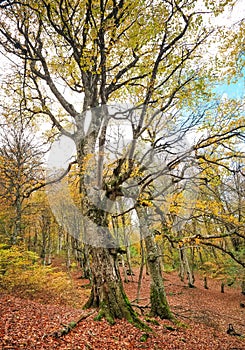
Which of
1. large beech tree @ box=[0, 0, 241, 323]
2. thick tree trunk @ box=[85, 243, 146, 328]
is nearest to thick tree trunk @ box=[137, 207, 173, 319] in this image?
large beech tree @ box=[0, 0, 241, 323]

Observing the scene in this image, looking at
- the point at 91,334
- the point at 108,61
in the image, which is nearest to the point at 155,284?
the point at 91,334

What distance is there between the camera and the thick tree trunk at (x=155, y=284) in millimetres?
8188

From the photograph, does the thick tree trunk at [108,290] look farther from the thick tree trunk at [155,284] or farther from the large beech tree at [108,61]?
the thick tree trunk at [155,284]

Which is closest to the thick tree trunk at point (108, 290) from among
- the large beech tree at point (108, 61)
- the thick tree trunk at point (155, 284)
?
the large beech tree at point (108, 61)

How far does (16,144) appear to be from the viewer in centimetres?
1380

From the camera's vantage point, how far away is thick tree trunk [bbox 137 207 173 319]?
8.19 meters

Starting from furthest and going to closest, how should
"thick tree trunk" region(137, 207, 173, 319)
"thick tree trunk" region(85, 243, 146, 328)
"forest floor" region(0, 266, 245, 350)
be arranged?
"thick tree trunk" region(137, 207, 173, 319) → "thick tree trunk" region(85, 243, 146, 328) → "forest floor" region(0, 266, 245, 350)

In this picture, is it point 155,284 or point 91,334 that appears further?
point 155,284

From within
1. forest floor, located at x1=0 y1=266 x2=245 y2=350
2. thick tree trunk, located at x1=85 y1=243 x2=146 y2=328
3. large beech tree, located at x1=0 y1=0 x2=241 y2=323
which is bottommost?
forest floor, located at x1=0 y1=266 x2=245 y2=350

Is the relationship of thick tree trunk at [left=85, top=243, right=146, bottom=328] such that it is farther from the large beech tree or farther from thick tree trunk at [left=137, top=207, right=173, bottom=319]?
thick tree trunk at [left=137, top=207, right=173, bottom=319]

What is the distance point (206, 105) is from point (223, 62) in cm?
125

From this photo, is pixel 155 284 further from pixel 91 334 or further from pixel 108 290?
pixel 91 334

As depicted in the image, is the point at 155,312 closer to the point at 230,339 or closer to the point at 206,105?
the point at 230,339

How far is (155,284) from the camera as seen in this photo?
8.48 m
